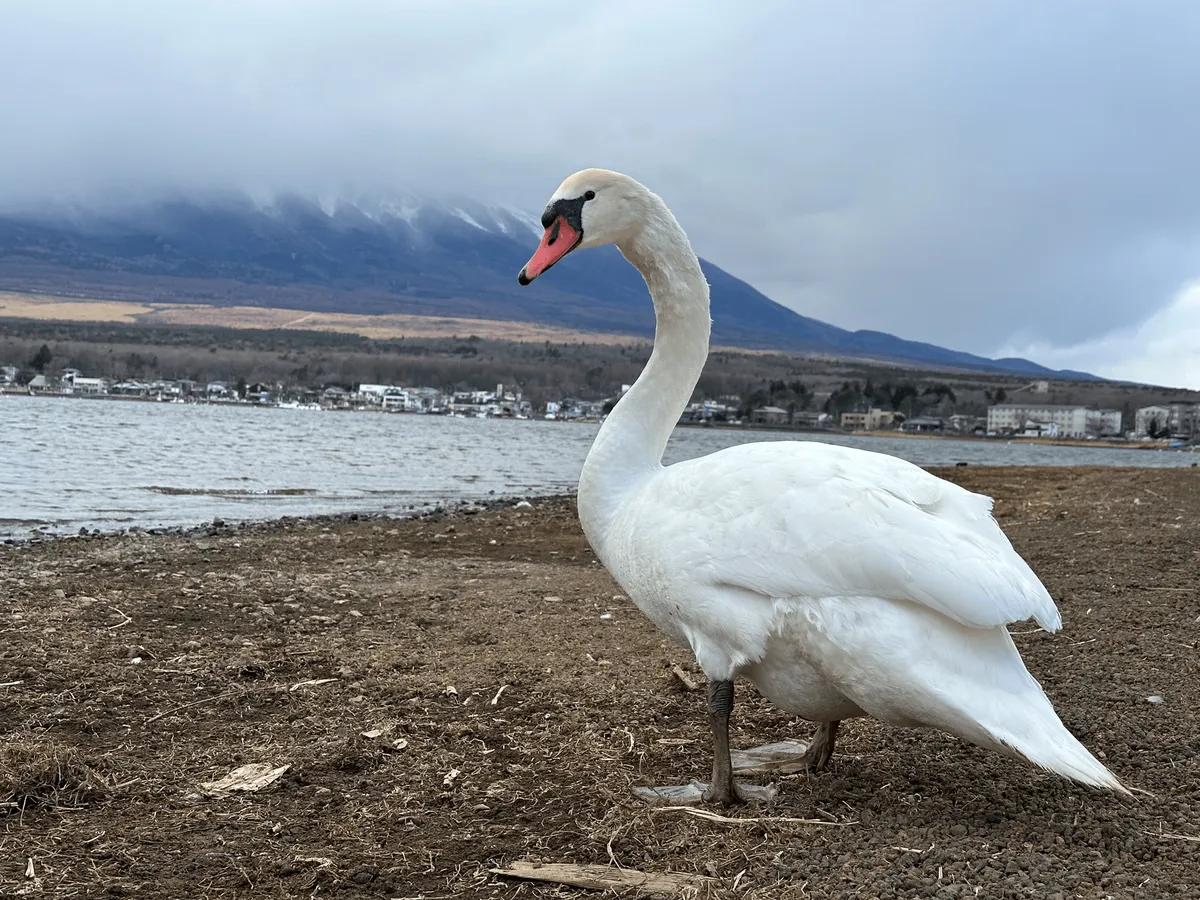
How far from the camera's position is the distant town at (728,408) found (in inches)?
4582

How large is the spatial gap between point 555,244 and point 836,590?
2214 millimetres

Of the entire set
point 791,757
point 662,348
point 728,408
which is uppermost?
point 662,348

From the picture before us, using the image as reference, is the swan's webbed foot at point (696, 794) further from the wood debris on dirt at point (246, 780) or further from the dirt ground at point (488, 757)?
the wood debris on dirt at point (246, 780)

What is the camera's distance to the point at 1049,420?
121562mm

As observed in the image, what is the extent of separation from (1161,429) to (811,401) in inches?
1597

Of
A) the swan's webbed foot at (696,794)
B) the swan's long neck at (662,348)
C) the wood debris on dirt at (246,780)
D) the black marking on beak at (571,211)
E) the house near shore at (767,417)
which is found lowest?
the house near shore at (767,417)

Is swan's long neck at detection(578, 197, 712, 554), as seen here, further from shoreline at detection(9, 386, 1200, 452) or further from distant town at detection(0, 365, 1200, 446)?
distant town at detection(0, 365, 1200, 446)

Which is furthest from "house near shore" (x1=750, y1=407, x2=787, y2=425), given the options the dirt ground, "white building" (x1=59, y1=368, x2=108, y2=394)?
the dirt ground

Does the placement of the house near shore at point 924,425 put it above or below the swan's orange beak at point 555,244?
below

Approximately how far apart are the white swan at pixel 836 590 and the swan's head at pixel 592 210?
0.47 metres

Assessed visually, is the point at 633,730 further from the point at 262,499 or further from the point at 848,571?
the point at 262,499

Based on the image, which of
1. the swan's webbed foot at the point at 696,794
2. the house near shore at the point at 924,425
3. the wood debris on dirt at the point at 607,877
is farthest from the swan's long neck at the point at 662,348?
the house near shore at the point at 924,425

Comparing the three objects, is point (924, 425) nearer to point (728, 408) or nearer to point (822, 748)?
point (728, 408)

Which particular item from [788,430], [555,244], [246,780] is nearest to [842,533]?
[555,244]
